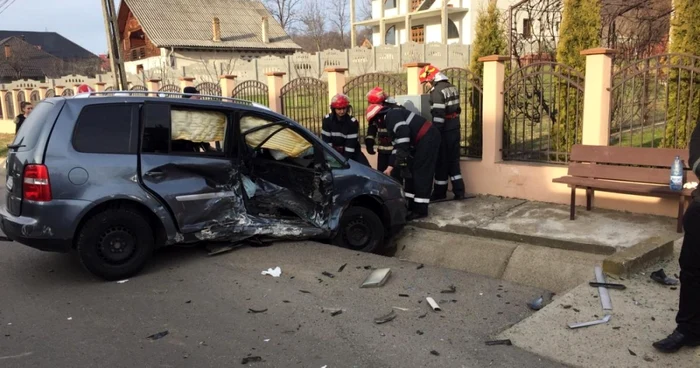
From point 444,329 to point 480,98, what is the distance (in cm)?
523

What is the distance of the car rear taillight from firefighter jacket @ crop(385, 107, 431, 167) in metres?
3.77

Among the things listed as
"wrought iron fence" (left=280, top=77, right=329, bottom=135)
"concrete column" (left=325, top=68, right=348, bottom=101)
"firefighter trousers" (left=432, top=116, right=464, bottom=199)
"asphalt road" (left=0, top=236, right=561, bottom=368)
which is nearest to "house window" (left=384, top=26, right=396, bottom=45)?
"wrought iron fence" (left=280, top=77, right=329, bottom=135)

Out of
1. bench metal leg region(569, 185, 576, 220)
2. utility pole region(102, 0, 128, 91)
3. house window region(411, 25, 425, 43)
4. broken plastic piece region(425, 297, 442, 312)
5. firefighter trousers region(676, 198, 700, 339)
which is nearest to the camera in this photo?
firefighter trousers region(676, 198, 700, 339)

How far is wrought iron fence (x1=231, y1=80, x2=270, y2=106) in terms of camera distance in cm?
1186

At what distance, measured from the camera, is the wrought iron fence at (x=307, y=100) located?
10.5 metres

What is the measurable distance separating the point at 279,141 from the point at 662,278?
373cm

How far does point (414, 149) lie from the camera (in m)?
7.21

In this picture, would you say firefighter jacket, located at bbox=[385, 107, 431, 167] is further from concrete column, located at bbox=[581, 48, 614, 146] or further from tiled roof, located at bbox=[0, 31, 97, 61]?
tiled roof, located at bbox=[0, 31, 97, 61]

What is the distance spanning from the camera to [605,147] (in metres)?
6.68

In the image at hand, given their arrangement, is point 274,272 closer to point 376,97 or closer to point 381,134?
point 376,97

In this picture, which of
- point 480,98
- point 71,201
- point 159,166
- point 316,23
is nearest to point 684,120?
point 480,98

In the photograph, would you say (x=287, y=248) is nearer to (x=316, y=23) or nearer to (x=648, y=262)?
(x=648, y=262)

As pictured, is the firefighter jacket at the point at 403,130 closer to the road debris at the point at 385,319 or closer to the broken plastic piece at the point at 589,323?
the road debris at the point at 385,319


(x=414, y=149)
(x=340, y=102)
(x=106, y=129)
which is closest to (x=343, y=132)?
(x=340, y=102)
